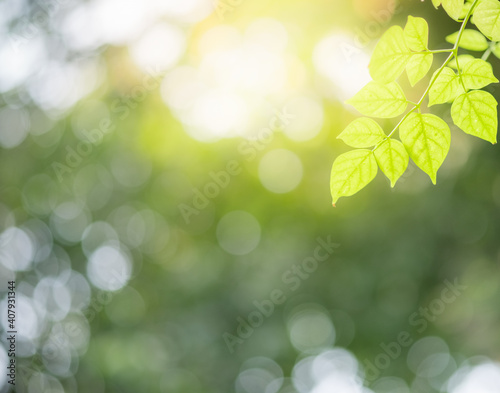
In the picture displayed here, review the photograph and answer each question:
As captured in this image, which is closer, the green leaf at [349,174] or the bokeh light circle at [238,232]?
the green leaf at [349,174]

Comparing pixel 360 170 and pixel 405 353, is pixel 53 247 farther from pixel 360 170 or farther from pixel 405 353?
pixel 360 170

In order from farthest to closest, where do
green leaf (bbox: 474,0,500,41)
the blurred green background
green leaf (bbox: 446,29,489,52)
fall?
the blurred green background → green leaf (bbox: 446,29,489,52) → green leaf (bbox: 474,0,500,41)

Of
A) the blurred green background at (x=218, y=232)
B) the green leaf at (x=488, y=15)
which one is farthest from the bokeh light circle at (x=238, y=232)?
the green leaf at (x=488, y=15)

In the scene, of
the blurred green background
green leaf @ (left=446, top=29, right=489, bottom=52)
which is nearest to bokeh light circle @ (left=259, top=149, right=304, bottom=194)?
the blurred green background

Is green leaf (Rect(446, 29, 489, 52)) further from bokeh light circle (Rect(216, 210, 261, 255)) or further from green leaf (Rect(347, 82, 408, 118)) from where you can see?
bokeh light circle (Rect(216, 210, 261, 255))

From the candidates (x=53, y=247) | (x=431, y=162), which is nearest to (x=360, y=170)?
(x=431, y=162)

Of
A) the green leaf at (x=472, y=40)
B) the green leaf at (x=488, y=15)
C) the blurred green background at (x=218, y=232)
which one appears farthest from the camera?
the blurred green background at (x=218, y=232)

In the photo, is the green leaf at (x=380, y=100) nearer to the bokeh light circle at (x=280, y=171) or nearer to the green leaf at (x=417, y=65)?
the green leaf at (x=417, y=65)
